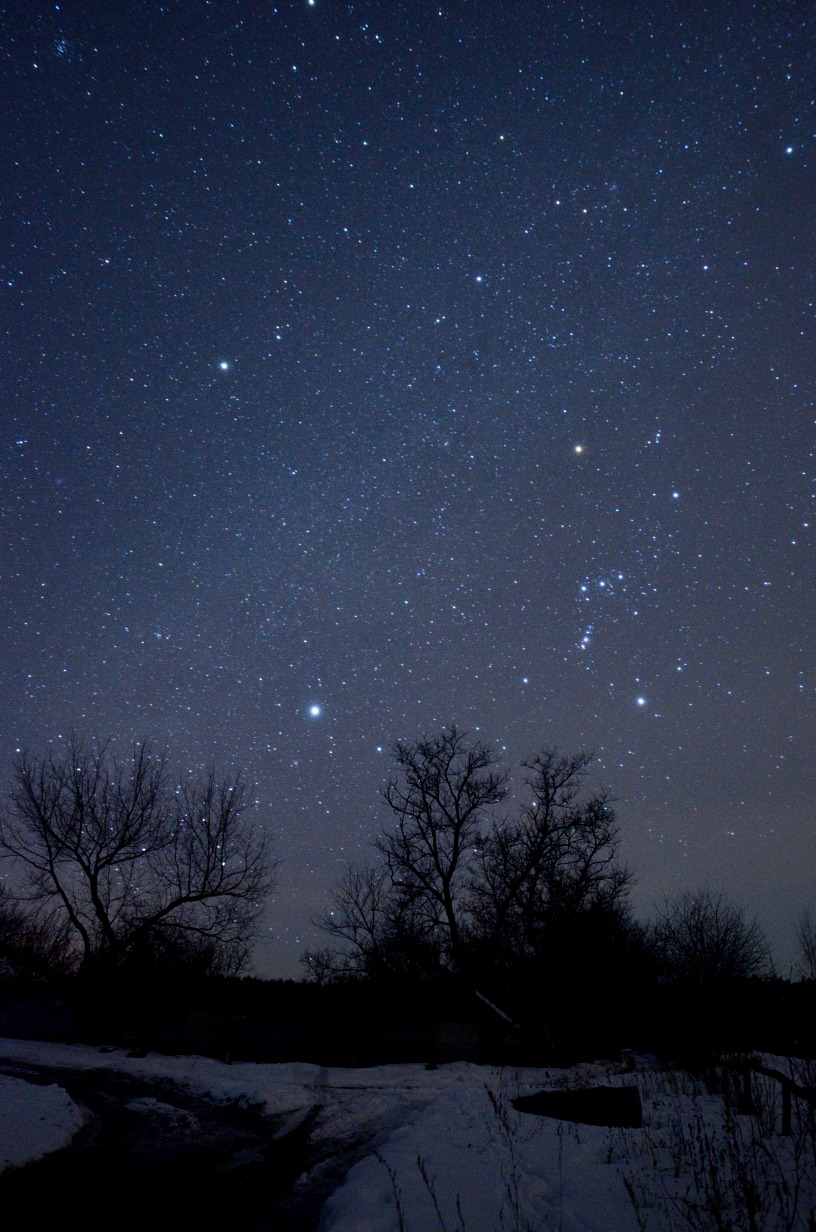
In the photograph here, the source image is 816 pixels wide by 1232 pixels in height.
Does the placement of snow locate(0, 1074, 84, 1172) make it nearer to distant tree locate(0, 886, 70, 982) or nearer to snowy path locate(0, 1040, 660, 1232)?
snowy path locate(0, 1040, 660, 1232)

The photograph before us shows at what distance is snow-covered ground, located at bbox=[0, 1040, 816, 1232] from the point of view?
209 inches

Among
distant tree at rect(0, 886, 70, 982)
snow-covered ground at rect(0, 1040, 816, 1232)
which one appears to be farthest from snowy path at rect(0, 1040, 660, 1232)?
distant tree at rect(0, 886, 70, 982)

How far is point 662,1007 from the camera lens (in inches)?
1024

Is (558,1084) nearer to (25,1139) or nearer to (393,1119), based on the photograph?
(393,1119)

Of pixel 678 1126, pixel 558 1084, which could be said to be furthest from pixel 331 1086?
pixel 678 1126

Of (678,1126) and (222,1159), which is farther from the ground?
(678,1126)

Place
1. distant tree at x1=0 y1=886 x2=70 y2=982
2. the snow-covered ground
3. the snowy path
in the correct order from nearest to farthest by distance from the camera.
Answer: the snow-covered ground < the snowy path < distant tree at x1=0 y1=886 x2=70 y2=982

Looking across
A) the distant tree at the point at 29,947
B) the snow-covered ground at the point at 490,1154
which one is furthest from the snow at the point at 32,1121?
the distant tree at the point at 29,947

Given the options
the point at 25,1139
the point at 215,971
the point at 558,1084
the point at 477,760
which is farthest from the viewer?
the point at 477,760

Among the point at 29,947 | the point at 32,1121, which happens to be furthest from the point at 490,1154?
the point at 29,947

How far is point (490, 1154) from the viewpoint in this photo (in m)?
7.44

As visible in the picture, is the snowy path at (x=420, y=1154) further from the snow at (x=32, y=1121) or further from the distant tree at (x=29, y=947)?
the distant tree at (x=29, y=947)

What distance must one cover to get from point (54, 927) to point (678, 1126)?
32.7 meters

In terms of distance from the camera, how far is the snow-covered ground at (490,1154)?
5320 mm
